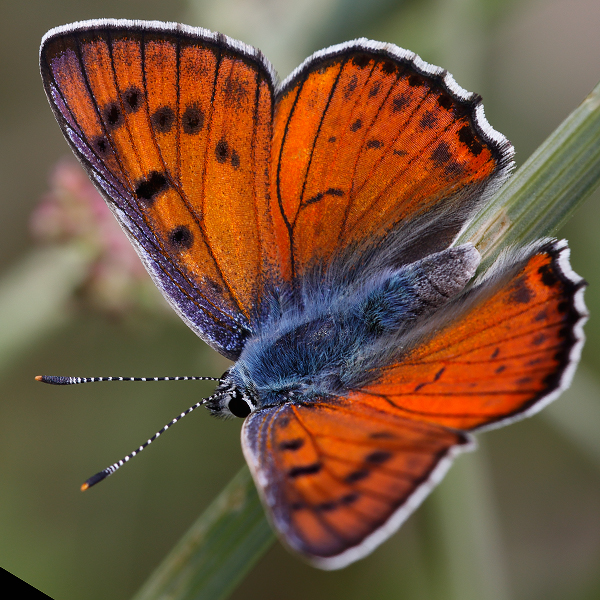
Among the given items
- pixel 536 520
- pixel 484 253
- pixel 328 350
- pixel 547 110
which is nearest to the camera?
pixel 484 253

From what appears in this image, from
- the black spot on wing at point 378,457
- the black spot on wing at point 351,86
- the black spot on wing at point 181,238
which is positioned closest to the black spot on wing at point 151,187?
the black spot on wing at point 181,238

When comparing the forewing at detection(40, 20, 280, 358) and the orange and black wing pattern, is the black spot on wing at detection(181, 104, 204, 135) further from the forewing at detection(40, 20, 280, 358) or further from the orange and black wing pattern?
the orange and black wing pattern

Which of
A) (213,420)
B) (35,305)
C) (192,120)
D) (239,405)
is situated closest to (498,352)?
(239,405)

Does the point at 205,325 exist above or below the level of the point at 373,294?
above

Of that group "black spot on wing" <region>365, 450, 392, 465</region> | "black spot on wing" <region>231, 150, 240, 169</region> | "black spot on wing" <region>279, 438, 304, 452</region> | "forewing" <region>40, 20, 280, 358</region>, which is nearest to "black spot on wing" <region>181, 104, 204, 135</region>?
"forewing" <region>40, 20, 280, 358</region>

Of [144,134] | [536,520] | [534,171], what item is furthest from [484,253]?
[536,520]

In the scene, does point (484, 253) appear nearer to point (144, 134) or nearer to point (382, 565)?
point (144, 134)

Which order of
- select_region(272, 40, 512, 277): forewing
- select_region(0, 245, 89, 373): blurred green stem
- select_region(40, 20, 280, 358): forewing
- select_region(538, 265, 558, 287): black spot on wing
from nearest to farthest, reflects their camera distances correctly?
select_region(538, 265, 558, 287): black spot on wing
select_region(40, 20, 280, 358): forewing
select_region(272, 40, 512, 277): forewing
select_region(0, 245, 89, 373): blurred green stem
